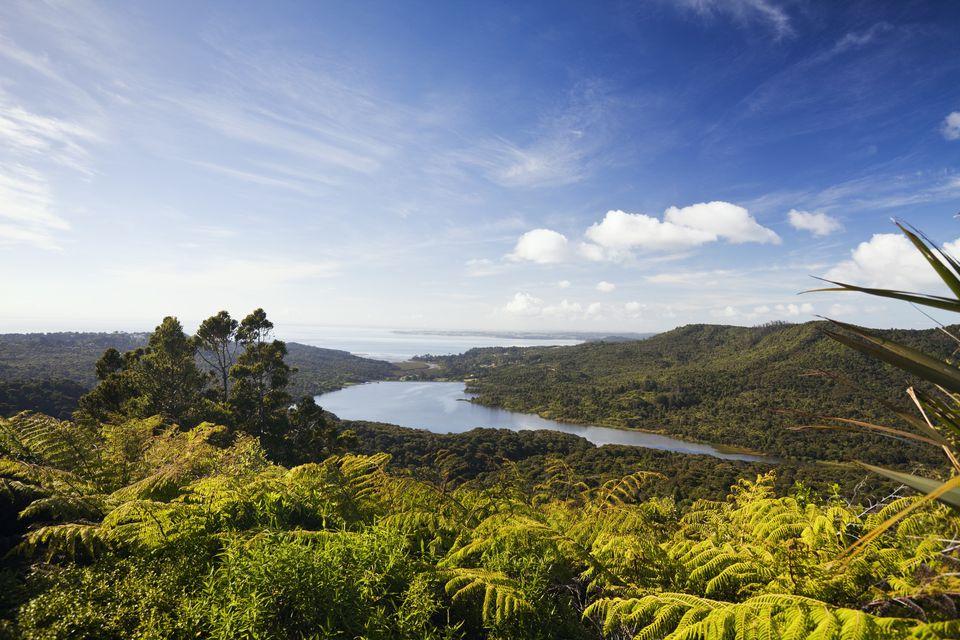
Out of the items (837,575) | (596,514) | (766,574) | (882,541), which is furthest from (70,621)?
(882,541)

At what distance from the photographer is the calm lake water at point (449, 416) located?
2216 inches

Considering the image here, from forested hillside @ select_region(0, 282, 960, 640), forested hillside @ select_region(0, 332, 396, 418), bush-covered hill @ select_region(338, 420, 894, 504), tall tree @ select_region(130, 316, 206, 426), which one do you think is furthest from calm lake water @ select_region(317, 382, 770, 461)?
forested hillside @ select_region(0, 282, 960, 640)

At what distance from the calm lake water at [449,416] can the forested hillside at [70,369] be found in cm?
778

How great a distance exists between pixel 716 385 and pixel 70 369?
9856cm

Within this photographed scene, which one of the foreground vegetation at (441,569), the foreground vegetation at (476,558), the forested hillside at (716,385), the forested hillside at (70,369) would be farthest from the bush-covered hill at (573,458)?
the foreground vegetation at (441,569)

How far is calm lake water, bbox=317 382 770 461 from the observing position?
56.3 m

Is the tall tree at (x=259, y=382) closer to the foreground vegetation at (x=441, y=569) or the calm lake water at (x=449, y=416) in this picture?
the foreground vegetation at (x=441, y=569)

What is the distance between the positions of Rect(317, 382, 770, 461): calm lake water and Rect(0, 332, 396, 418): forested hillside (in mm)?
7779

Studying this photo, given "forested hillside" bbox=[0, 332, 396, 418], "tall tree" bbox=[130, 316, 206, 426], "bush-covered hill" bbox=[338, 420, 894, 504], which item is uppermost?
"tall tree" bbox=[130, 316, 206, 426]

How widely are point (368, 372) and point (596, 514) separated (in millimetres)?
112401

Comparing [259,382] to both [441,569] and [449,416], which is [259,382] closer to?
[441,569]

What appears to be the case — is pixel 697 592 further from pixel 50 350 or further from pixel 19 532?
pixel 50 350

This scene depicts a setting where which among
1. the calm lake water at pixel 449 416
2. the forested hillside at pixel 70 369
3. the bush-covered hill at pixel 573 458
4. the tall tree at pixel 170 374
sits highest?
the tall tree at pixel 170 374

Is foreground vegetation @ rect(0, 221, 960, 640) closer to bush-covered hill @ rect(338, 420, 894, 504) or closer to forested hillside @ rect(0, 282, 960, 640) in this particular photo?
forested hillside @ rect(0, 282, 960, 640)
